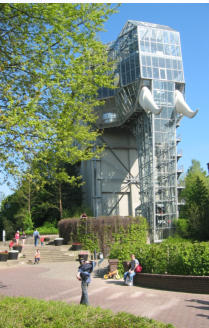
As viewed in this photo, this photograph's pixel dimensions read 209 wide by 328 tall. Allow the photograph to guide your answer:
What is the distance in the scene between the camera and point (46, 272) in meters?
18.0

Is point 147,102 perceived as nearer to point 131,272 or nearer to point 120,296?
point 131,272

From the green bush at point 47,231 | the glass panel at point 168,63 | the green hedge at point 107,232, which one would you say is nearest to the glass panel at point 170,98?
the glass panel at point 168,63

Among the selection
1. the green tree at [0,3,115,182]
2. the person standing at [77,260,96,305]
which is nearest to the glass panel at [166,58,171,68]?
the green tree at [0,3,115,182]

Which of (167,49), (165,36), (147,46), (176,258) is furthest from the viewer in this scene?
(165,36)

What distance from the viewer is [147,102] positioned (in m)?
37.1

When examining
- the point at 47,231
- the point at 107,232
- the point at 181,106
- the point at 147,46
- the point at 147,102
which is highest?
the point at 147,46

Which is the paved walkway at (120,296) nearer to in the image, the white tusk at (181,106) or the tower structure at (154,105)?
the tower structure at (154,105)

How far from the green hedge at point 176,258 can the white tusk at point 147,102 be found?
24.7 m

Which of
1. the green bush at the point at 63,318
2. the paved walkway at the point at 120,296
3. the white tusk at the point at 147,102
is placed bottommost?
the paved walkway at the point at 120,296

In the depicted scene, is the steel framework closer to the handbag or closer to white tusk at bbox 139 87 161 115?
white tusk at bbox 139 87 161 115

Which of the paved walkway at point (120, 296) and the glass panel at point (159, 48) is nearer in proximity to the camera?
the paved walkway at point (120, 296)

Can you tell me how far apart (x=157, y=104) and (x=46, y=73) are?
30.6 meters

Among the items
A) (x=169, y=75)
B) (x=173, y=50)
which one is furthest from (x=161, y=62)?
(x=173, y=50)

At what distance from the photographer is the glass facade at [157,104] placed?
37.7 m
